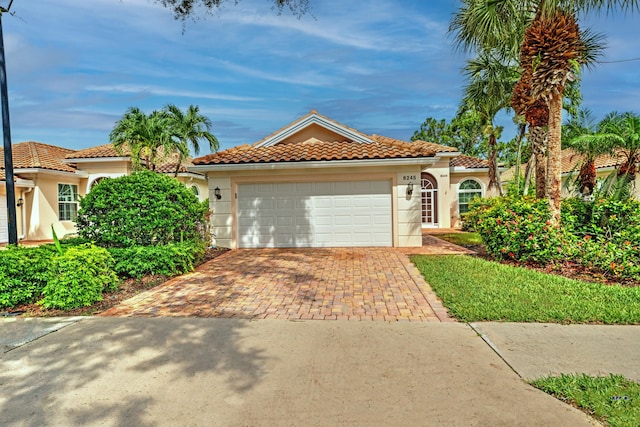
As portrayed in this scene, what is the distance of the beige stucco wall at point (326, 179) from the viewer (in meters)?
13.0

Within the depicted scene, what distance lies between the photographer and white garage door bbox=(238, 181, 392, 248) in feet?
43.5

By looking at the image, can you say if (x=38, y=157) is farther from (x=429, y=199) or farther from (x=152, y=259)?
(x=429, y=199)

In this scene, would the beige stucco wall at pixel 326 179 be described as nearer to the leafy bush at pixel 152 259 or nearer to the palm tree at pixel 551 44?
the palm tree at pixel 551 44

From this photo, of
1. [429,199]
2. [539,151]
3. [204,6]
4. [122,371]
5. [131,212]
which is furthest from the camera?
[429,199]

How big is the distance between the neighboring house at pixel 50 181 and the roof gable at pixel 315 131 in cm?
486

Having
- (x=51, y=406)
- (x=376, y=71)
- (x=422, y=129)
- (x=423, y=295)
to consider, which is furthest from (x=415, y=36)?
(x=422, y=129)

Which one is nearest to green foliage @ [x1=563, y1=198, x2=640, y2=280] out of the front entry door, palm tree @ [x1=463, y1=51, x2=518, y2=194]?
palm tree @ [x1=463, y1=51, x2=518, y2=194]

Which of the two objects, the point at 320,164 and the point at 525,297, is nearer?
the point at 525,297

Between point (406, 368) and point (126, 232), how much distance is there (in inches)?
275

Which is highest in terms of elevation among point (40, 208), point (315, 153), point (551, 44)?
point (551, 44)

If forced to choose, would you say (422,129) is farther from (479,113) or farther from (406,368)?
(406,368)

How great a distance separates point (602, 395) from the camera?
323cm

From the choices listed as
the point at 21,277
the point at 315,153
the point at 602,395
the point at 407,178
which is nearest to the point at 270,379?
the point at 602,395

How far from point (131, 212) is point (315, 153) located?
6907 mm
